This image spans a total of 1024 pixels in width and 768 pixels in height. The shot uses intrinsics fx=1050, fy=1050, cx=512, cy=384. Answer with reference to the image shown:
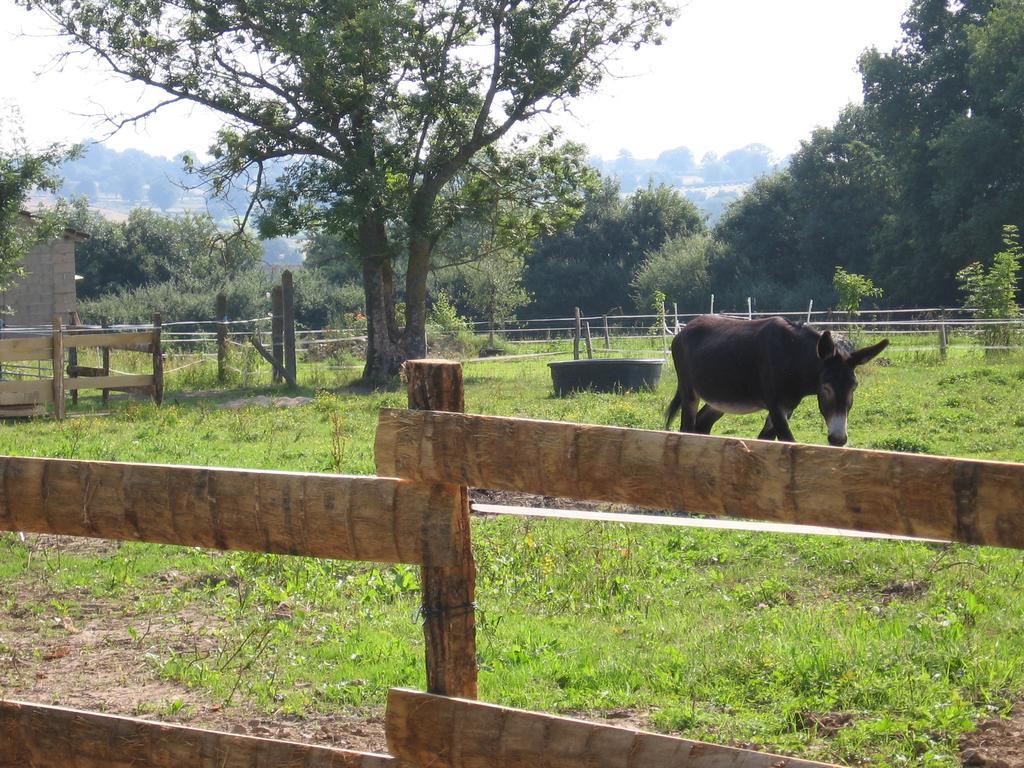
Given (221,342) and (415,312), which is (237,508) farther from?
(415,312)

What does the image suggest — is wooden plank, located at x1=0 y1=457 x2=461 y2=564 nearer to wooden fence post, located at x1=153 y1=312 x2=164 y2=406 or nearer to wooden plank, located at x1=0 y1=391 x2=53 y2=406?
wooden plank, located at x1=0 y1=391 x2=53 y2=406

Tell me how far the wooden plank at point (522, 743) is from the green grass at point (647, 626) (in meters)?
1.54

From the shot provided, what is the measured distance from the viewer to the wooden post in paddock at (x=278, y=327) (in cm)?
2534

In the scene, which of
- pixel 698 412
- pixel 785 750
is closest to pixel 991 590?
pixel 785 750

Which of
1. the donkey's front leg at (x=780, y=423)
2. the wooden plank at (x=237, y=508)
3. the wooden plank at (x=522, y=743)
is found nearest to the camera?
the wooden plank at (x=522, y=743)

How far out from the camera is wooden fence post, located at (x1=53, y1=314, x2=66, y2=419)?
16.6m

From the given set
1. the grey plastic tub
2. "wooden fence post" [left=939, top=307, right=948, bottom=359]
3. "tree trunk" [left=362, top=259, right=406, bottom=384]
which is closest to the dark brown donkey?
the grey plastic tub

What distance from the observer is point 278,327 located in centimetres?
2559

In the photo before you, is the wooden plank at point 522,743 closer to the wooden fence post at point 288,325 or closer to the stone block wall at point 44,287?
the wooden fence post at point 288,325

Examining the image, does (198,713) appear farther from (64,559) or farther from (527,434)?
(64,559)

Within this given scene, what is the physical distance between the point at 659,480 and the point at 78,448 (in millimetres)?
10802

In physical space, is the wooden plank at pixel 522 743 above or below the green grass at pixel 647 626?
above

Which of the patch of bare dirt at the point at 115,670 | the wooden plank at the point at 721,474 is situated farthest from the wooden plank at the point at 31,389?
the wooden plank at the point at 721,474

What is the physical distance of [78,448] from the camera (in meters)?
11.9
